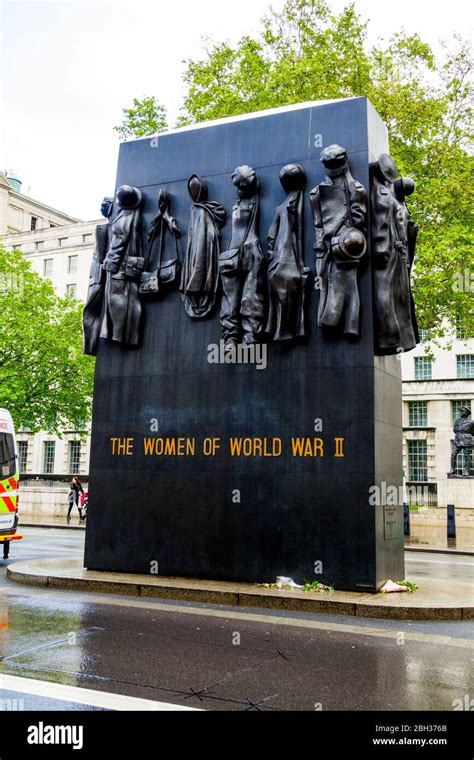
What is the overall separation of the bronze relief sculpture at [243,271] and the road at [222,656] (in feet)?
13.4

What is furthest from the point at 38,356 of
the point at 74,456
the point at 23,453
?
the point at 23,453

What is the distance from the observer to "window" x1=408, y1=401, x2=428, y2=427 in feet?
157

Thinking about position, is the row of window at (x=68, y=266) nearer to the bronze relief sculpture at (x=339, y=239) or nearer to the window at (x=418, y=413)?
the window at (x=418, y=413)

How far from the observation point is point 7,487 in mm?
15867

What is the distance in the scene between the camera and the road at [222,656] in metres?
5.54

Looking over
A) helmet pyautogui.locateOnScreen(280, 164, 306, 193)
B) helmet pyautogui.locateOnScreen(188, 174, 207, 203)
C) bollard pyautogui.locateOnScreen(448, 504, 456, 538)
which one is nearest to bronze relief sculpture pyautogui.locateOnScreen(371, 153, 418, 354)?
helmet pyautogui.locateOnScreen(280, 164, 306, 193)

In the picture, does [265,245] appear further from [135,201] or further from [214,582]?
[214,582]

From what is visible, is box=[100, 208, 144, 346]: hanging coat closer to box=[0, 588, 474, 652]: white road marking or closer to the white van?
box=[0, 588, 474, 652]: white road marking

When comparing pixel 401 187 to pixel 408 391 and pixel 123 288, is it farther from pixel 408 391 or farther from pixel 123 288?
pixel 408 391

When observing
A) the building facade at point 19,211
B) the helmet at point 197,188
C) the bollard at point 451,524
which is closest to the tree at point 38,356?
the bollard at point 451,524
